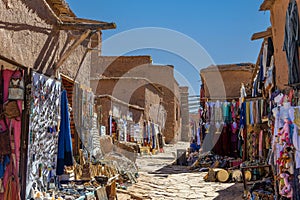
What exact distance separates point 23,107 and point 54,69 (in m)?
1.74

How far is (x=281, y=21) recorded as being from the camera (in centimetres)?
680

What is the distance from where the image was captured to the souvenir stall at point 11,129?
5.39m

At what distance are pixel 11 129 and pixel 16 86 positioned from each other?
68 centimetres

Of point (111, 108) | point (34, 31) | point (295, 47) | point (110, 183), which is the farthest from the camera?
point (111, 108)

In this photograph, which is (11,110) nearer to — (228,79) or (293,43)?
(293,43)

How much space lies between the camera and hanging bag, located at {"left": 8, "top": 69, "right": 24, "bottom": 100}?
554 centimetres

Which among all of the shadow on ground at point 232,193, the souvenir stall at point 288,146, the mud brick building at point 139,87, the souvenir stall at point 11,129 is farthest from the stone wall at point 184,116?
the souvenir stall at point 11,129

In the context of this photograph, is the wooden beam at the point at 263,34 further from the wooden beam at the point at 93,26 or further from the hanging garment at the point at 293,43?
the wooden beam at the point at 93,26

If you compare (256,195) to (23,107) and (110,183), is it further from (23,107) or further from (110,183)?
(23,107)

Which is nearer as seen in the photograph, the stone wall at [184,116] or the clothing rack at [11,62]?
the clothing rack at [11,62]

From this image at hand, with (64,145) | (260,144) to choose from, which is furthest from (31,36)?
(260,144)

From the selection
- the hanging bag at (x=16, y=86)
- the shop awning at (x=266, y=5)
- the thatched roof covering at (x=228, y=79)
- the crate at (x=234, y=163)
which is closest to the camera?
the hanging bag at (x=16, y=86)

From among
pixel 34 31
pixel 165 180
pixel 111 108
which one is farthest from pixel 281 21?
pixel 111 108

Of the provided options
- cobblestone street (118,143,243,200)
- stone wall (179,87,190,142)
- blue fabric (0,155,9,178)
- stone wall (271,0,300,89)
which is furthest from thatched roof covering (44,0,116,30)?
stone wall (179,87,190,142)
